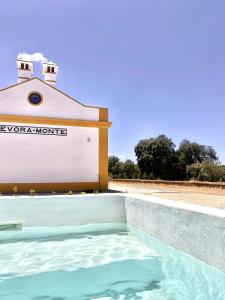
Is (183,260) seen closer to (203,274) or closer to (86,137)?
(203,274)

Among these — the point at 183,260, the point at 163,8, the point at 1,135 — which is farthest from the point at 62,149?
the point at 183,260

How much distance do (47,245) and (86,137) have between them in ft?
26.0

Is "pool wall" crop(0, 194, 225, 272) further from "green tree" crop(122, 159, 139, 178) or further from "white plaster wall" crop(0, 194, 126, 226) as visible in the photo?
"green tree" crop(122, 159, 139, 178)

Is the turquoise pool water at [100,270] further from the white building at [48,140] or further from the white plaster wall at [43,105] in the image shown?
the white plaster wall at [43,105]

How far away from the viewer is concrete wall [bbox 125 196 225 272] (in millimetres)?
6150

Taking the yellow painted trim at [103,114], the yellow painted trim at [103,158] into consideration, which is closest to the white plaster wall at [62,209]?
the yellow painted trim at [103,158]

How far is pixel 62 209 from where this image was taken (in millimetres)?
11453

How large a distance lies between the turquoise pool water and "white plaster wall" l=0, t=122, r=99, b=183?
4.96 m

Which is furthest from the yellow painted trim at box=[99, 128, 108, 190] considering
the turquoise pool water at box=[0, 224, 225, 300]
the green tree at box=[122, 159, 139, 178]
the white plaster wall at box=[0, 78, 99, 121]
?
the green tree at box=[122, 159, 139, 178]

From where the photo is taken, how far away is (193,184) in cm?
2105

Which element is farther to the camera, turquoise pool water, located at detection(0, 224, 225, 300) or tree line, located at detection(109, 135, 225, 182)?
tree line, located at detection(109, 135, 225, 182)

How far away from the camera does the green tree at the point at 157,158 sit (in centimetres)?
4909

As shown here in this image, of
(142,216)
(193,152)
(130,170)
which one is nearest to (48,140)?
(142,216)

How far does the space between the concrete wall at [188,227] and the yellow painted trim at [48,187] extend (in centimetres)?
613
